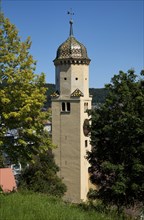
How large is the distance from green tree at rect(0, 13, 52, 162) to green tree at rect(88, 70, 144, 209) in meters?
2.23

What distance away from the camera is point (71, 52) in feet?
126

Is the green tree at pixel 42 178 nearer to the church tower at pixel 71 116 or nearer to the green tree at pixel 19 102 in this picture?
the church tower at pixel 71 116

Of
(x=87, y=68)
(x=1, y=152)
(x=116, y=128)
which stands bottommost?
(x=1, y=152)

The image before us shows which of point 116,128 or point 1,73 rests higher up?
point 1,73

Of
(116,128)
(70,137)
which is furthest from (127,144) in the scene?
(70,137)

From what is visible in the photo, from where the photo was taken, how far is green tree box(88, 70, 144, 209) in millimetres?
13867

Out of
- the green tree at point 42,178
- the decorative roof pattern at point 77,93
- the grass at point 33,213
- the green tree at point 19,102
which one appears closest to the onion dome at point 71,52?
the decorative roof pattern at point 77,93

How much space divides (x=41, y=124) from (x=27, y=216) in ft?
21.8

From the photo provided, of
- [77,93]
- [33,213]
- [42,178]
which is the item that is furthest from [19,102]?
[77,93]

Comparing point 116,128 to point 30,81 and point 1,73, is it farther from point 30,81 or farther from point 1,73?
point 1,73

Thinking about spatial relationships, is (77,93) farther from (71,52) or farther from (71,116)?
(71,52)

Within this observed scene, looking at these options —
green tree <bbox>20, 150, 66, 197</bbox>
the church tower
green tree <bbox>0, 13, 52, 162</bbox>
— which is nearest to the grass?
green tree <bbox>0, 13, 52, 162</bbox>

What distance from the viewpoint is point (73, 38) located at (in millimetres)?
39219

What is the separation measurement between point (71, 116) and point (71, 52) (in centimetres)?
671
